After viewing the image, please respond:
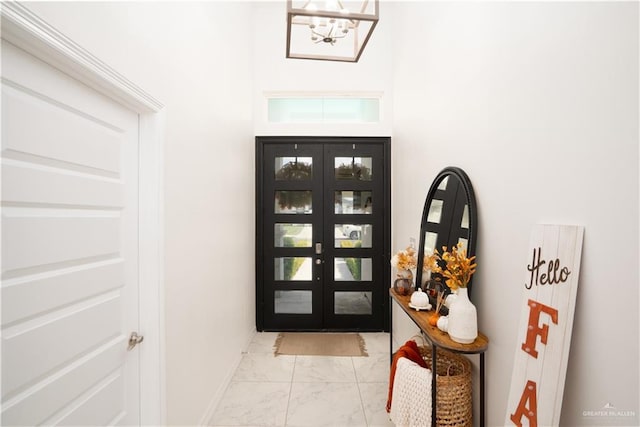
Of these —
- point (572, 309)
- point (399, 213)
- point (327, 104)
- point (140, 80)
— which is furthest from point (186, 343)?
point (327, 104)

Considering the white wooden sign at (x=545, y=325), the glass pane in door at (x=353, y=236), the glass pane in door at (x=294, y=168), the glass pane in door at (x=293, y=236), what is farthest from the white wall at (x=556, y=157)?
the glass pane in door at (x=293, y=236)

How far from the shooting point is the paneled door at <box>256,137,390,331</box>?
12.0 feet

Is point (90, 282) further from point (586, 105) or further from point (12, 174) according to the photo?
point (586, 105)

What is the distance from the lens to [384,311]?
3652 mm

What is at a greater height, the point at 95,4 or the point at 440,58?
the point at 440,58

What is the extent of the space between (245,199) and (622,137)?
2.98 m

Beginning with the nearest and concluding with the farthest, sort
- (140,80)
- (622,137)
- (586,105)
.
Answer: (622,137)
(586,105)
(140,80)

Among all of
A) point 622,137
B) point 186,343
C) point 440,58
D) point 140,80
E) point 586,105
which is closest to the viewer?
point 622,137

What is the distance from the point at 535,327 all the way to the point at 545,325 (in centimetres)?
5

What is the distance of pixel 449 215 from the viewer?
1.90 m

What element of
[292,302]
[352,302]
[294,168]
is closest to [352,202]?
[294,168]

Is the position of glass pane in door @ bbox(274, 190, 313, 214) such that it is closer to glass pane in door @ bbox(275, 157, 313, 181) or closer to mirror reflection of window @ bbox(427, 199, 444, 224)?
glass pane in door @ bbox(275, 157, 313, 181)

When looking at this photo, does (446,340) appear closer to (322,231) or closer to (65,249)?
(65,249)

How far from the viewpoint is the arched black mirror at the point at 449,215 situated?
1.64 metres
